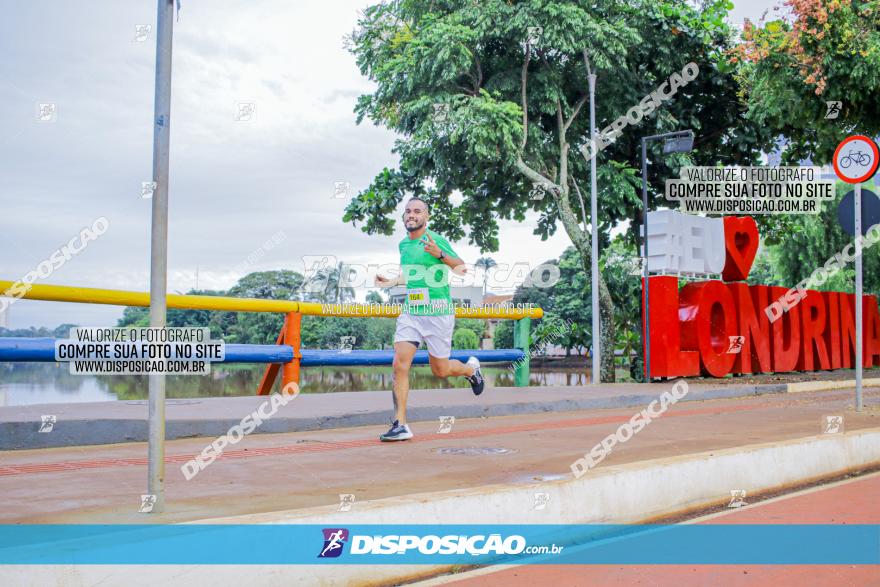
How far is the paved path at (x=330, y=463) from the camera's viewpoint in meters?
4.79

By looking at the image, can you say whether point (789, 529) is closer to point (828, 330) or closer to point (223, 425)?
point (223, 425)

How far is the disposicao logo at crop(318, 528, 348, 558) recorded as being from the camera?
373cm

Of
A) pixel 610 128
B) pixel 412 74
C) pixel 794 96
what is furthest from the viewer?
pixel 610 128

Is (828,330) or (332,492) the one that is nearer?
(332,492)

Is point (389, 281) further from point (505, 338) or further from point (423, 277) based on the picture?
point (505, 338)

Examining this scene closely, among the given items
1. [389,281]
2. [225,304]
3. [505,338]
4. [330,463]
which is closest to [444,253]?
[389,281]

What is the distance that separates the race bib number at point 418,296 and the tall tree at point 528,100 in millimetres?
12721

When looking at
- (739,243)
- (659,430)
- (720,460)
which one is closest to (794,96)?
(739,243)

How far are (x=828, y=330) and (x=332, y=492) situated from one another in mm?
22368

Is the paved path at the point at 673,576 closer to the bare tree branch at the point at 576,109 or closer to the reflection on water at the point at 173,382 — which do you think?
the reflection on water at the point at 173,382

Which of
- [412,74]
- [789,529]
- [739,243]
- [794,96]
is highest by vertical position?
[412,74]

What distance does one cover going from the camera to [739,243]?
835 inches

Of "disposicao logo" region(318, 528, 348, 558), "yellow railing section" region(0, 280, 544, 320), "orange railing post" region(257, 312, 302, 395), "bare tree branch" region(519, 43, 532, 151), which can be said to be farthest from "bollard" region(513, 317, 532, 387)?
"disposicao logo" region(318, 528, 348, 558)

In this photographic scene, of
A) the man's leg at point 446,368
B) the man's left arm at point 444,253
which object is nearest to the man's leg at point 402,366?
the man's leg at point 446,368
